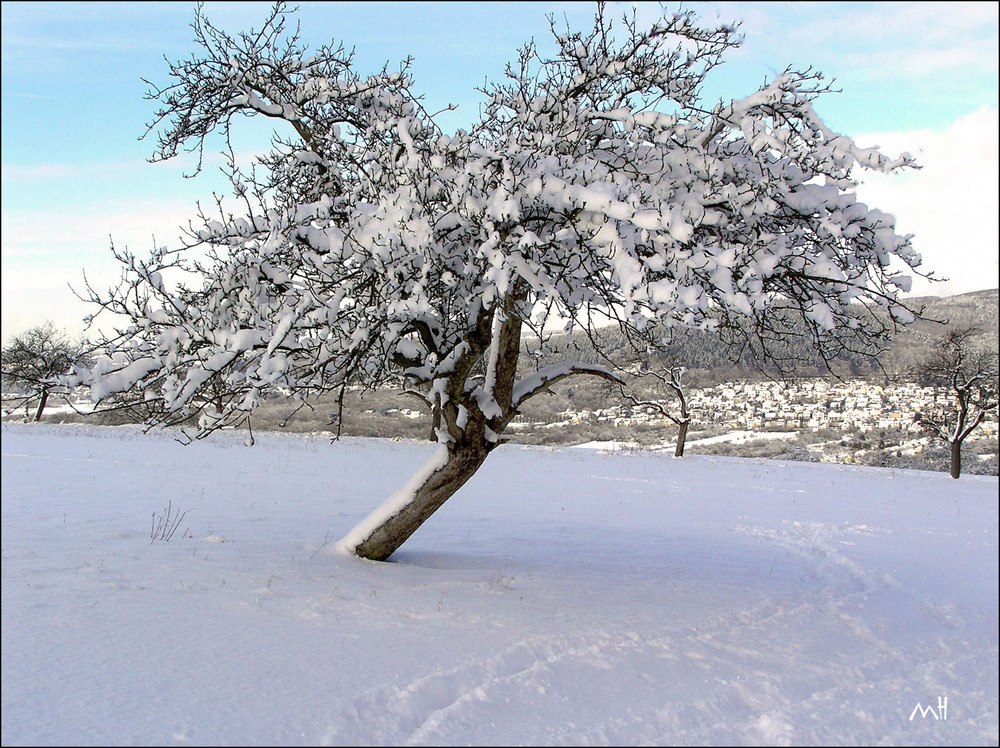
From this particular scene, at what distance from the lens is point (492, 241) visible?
4.67m

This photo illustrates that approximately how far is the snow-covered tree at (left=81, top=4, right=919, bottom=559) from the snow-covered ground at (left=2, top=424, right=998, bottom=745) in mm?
1584

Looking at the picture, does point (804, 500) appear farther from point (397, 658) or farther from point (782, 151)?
point (397, 658)

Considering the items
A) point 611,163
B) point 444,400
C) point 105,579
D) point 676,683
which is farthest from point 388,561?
point 611,163

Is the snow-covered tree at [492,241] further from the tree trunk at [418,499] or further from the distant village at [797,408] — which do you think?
the distant village at [797,408]

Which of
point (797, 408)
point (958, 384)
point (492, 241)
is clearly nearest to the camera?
point (492, 241)

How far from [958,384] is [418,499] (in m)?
25.3

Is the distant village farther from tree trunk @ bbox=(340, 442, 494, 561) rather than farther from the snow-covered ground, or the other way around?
tree trunk @ bbox=(340, 442, 494, 561)

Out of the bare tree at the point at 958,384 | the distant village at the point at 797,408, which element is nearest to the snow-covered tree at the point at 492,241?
the bare tree at the point at 958,384

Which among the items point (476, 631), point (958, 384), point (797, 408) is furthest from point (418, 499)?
point (797, 408)

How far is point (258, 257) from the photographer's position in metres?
5.52

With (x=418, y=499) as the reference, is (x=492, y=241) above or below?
above

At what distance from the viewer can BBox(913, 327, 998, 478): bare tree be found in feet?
79.8

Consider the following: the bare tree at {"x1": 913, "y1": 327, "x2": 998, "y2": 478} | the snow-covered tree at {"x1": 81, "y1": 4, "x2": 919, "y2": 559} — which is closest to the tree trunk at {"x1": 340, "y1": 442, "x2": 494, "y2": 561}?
the snow-covered tree at {"x1": 81, "y1": 4, "x2": 919, "y2": 559}

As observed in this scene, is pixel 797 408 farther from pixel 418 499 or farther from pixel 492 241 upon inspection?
pixel 492 241
